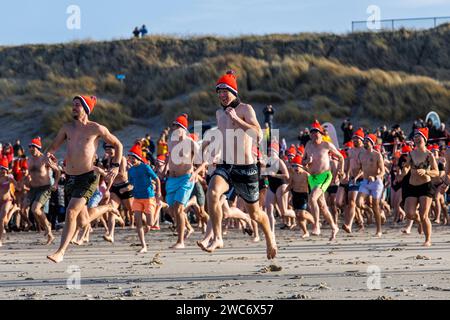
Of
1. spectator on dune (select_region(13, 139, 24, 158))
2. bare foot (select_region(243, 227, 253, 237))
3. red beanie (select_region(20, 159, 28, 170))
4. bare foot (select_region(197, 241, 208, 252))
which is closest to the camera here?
bare foot (select_region(197, 241, 208, 252))

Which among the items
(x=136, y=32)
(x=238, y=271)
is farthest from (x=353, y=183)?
(x=136, y=32)

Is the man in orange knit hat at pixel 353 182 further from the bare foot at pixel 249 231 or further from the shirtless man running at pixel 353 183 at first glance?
the bare foot at pixel 249 231

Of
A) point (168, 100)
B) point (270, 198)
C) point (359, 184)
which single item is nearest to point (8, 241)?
point (270, 198)

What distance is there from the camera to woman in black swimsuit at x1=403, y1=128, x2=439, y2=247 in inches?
615

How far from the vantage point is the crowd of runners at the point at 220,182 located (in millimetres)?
11484

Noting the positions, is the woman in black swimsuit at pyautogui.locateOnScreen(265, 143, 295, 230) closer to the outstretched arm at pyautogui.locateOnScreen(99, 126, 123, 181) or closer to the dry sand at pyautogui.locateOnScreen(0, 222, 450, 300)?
the dry sand at pyautogui.locateOnScreen(0, 222, 450, 300)

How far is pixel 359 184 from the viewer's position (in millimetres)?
19094

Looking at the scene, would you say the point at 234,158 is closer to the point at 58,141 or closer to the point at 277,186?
the point at 58,141

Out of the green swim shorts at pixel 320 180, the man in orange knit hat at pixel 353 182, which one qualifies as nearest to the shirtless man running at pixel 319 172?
the green swim shorts at pixel 320 180

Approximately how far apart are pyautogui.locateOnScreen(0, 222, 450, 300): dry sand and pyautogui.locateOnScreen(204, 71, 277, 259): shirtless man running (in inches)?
32.1

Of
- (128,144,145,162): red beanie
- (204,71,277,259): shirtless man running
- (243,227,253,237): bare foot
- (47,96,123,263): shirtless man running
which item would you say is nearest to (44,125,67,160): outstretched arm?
(47,96,123,263): shirtless man running

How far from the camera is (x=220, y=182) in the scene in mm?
11367

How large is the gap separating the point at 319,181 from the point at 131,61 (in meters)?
33.2
